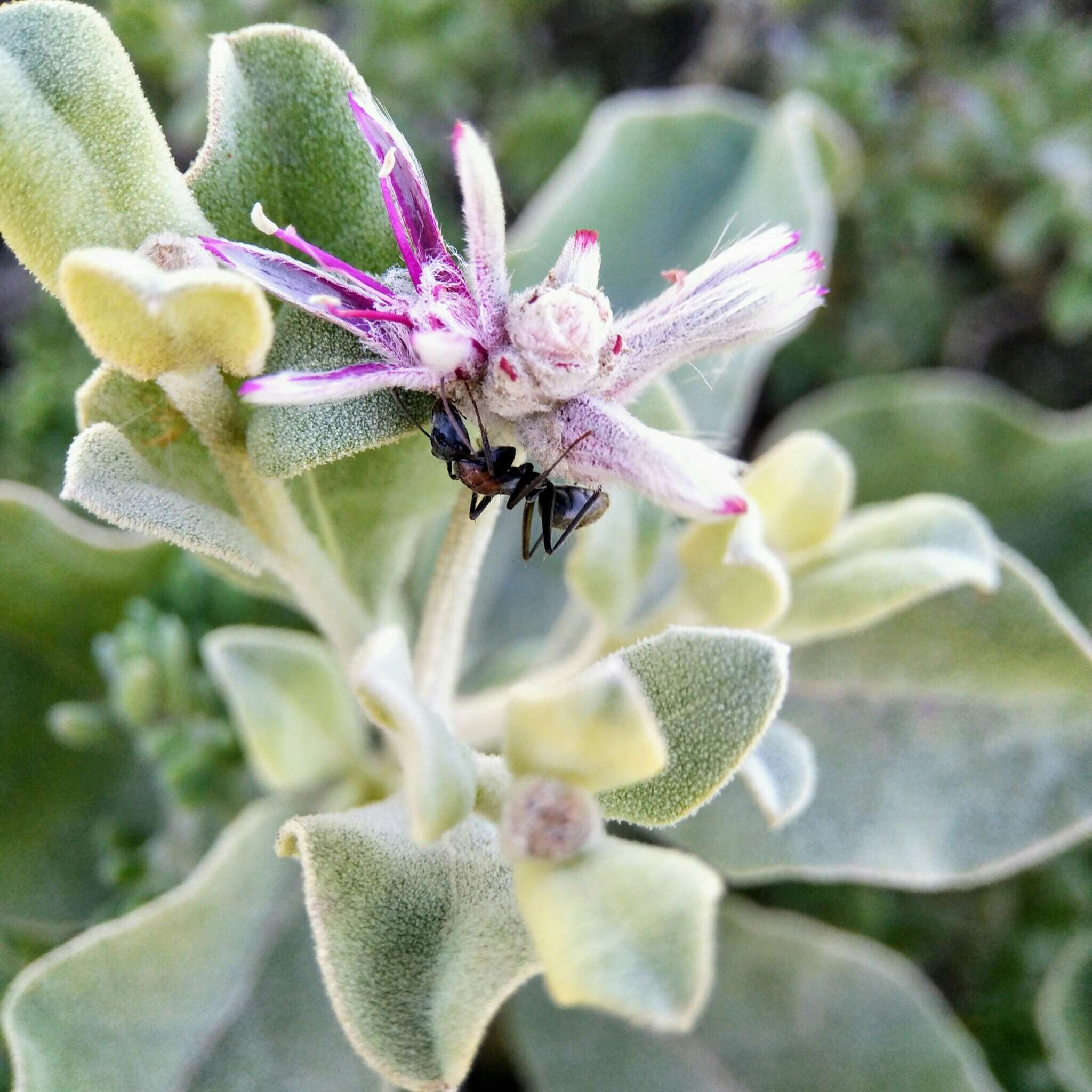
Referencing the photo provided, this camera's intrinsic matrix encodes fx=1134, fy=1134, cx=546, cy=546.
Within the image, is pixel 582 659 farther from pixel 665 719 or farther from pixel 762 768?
pixel 665 719

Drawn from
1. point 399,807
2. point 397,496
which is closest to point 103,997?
point 399,807

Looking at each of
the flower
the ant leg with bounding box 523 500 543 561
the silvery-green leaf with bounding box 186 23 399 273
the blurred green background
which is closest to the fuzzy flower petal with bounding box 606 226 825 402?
the flower

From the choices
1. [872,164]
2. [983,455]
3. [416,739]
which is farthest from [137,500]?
[872,164]

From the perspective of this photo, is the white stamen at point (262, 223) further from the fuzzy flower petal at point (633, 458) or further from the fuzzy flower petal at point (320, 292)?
the fuzzy flower petal at point (633, 458)

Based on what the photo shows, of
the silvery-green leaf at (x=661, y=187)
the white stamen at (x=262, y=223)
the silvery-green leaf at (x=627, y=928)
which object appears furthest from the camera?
the silvery-green leaf at (x=661, y=187)

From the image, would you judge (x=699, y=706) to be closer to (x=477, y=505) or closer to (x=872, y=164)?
(x=477, y=505)

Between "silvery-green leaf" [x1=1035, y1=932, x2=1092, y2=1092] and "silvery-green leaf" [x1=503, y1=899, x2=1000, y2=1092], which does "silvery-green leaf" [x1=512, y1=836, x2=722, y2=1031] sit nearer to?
"silvery-green leaf" [x1=503, y1=899, x2=1000, y2=1092]

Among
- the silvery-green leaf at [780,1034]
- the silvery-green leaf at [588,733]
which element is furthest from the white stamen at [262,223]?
the silvery-green leaf at [780,1034]
